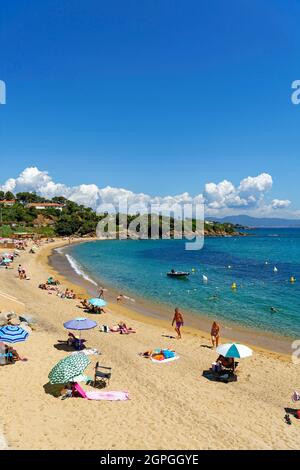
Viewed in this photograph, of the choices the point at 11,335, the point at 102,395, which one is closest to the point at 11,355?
the point at 11,335

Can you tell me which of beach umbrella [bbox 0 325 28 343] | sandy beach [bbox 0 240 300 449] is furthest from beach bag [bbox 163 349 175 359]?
beach umbrella [bbox 0 325 28 343]

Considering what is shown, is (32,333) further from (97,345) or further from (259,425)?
(259,425)

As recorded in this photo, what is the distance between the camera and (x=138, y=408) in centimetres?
1049

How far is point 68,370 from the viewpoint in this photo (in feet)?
36.3

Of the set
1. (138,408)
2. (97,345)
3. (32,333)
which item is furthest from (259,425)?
(32,333)

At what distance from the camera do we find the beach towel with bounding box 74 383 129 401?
1098cm

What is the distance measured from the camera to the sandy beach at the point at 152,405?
8.72m

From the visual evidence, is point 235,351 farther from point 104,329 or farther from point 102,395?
point 104,329

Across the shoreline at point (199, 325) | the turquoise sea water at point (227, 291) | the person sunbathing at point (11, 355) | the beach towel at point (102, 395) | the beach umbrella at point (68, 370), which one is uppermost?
the beach umbrella at point (68, 370)

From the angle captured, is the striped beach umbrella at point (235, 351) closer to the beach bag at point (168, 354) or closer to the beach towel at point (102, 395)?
the beach bag at point (168, 354)

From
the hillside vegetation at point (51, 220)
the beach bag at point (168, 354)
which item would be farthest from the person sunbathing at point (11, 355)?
the hillside vegetation at point (51, 220)

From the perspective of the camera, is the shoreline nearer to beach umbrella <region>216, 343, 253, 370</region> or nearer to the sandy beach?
the sandy beach

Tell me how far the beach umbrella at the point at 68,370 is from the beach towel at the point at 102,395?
43 centimetres
